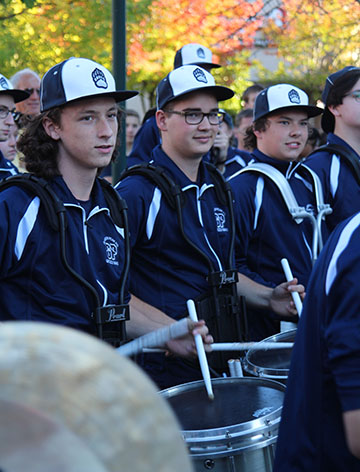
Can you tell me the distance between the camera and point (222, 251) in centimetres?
425

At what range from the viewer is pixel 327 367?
1.71 meters

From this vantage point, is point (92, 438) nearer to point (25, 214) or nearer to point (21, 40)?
point (25, 214)

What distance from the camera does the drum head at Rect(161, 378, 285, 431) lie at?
107 inches

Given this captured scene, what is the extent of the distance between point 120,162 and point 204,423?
10.6 feet

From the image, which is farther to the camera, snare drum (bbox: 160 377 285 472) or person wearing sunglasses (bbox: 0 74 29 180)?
person wearing sunglasses (bbox: 0 74 29 180)

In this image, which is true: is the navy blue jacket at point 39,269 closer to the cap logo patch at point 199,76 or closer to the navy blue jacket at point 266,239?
the cap logo patch at point 199,76

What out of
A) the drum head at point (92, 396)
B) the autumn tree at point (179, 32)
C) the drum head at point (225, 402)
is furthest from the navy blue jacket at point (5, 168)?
the autumn tree at point (179, 32)

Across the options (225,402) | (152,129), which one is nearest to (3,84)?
(152,129)

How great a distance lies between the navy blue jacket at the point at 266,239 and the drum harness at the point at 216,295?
0.50 m

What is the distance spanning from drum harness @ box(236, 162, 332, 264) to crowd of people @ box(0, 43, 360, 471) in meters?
0.01

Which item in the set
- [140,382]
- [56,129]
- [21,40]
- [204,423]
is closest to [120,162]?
[56,129]

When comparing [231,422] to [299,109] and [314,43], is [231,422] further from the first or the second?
[314,43]

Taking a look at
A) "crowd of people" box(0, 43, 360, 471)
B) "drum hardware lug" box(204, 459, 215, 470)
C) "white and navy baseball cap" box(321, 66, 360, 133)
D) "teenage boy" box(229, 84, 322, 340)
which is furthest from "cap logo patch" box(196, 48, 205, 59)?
"drum hardware lug" box(204, 459, 215, 470)

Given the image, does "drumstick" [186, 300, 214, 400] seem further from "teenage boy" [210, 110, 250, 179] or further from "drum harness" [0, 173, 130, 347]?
"teenage boy" [210, 110, 250, 179]
